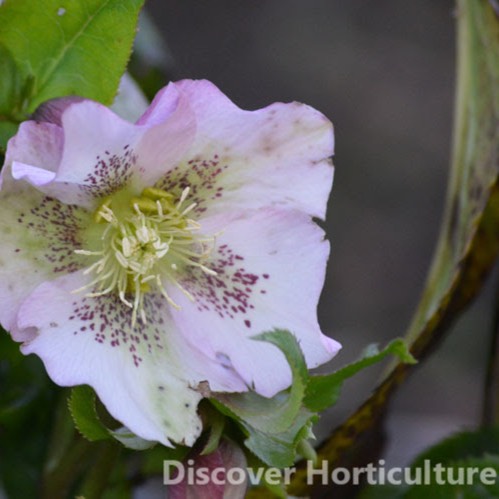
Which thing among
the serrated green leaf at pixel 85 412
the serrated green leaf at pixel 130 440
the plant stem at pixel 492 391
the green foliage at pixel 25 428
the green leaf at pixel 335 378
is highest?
the green leaf at pixel 335 378

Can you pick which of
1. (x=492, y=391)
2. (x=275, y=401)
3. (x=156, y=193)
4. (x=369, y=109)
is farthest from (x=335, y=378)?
(x=369, y=109)

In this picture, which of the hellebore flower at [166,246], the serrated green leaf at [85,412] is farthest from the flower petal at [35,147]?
the serrated green leaf at [85,412]

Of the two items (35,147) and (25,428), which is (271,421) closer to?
(35,147)

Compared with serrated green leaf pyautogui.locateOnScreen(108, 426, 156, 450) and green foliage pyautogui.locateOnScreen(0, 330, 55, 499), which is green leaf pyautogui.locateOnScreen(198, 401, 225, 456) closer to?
serrated green leaf pyautogui.locateOnScreen(108, 426, 156, 450)

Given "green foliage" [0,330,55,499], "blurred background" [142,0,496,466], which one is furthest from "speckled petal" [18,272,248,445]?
"blurred background" [142,0,496,466]

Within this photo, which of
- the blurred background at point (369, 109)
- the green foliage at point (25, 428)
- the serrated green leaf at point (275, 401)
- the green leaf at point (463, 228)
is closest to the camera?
the serrated green leaf at point (275, 401)

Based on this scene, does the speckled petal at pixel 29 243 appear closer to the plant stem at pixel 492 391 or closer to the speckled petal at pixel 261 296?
the speckled petal at pixel 261 296

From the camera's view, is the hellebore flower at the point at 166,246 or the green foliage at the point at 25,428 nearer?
the hellebore flower at the point at 166,246
